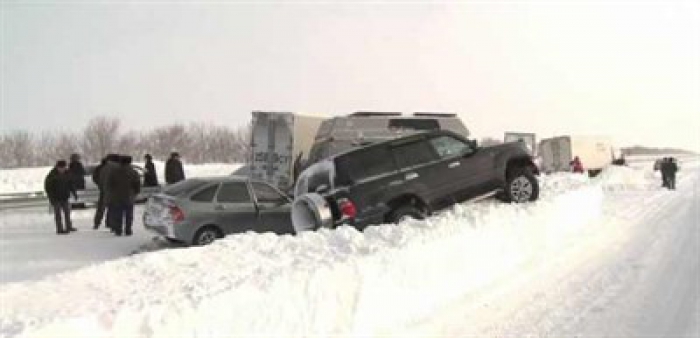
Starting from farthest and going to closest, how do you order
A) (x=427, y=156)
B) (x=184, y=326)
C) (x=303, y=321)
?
(x=427, y=156)
(x=303, y=321)
(x=184, y=326)

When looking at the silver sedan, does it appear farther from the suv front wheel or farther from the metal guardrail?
the metal guardrail

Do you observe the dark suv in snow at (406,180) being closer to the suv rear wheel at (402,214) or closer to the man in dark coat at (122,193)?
Result: the suv rear wheel at (402,214)

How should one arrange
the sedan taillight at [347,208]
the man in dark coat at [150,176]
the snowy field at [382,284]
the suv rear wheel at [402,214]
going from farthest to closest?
1. the man in dark coat at [150,176]
2. the suv rear wheel at [402,214]
3. the sedan taillight at [347,208]
4. the snowy field at [382,284]

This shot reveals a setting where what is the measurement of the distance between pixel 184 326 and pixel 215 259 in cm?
251

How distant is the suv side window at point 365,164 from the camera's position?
44.8 ft

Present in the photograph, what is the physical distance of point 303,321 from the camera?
7434 mm

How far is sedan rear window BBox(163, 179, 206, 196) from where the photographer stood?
→ 15.4 m

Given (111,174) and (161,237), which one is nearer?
(161,237)

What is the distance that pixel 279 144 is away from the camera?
22.8 m

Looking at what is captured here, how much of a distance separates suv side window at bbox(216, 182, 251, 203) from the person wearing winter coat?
6.82 meters

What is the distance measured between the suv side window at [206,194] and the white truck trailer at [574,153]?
106 feet

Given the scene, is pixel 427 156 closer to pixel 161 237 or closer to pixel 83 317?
pixel 161 237

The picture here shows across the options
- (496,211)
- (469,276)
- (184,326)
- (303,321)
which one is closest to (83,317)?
(184,326)

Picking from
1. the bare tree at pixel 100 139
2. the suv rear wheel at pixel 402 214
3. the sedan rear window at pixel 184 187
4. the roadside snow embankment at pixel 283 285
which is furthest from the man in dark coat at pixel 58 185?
the bare tree at pixel 100 139
